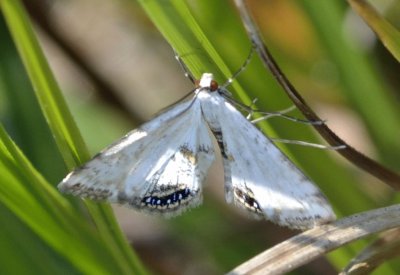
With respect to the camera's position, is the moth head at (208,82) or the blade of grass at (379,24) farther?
the moth head at (208,82)

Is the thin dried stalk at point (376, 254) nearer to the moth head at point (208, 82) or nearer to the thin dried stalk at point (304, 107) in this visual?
the thin dried stalk at point (304, 107)

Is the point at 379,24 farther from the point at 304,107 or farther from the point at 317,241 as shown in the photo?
the point at 317,241

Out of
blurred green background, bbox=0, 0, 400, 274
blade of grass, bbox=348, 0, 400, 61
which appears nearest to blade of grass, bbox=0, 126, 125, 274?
blurred green background, bbox=0, 0, 400, 274

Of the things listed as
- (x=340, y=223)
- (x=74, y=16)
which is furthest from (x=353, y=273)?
A: (x=74, y=16)

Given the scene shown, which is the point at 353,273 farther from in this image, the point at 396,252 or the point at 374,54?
the point at 374,54

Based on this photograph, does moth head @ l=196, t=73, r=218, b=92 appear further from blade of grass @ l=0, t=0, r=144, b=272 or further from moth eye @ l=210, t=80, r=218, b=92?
blade of grass @ l=0, t=0, r=144, b=272

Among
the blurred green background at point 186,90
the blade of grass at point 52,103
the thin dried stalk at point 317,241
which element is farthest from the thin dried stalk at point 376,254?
the blade of grass at point 52,103

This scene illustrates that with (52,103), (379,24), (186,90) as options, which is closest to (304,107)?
(379,24)

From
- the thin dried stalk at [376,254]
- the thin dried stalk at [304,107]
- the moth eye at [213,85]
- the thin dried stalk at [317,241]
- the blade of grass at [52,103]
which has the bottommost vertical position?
the thin dried stalk at [376,254]
